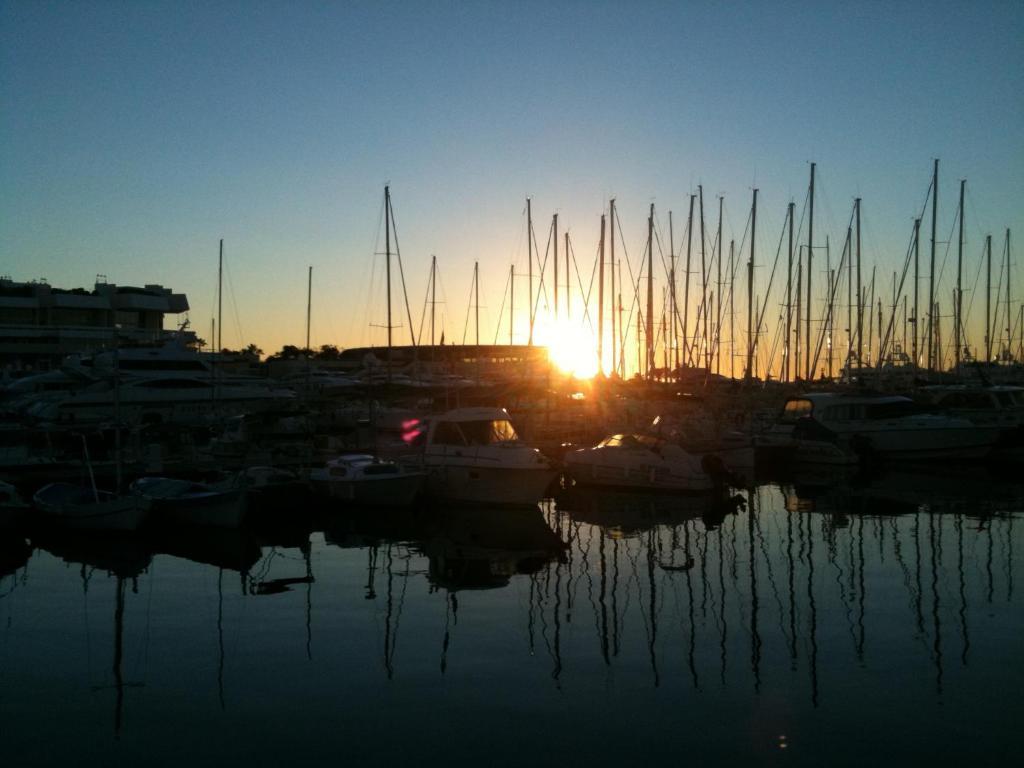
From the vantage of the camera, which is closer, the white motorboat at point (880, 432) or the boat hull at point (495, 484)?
the boat hull at point (495, 484)


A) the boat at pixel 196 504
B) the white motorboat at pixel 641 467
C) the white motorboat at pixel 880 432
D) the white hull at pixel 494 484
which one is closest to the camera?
the boat at pixel 196 504

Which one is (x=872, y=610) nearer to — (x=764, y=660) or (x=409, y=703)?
(x=764, y=660)

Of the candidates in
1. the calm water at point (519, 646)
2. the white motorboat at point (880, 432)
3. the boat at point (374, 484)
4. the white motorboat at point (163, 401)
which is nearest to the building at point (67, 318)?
the white motorboat at point (163, 401)

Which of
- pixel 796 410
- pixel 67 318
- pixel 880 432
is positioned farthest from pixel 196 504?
pixel 67 318

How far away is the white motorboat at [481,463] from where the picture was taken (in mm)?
26812

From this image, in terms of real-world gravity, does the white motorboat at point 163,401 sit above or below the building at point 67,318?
below

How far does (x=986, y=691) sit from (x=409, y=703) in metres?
7.23

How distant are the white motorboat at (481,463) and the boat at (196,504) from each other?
596 centimetres

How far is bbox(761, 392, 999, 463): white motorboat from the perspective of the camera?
37438 millimetres

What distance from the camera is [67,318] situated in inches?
2990

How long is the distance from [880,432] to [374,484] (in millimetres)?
22176

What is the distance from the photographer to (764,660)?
515 inches

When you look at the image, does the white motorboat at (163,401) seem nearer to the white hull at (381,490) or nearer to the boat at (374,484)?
the boat at (374,484)

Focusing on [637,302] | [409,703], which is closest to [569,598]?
[409,703]
